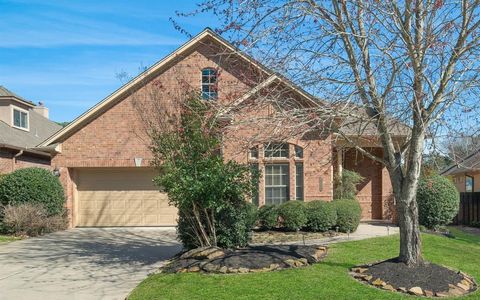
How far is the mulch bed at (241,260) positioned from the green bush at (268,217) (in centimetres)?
492

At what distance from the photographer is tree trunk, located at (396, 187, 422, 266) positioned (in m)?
8.43

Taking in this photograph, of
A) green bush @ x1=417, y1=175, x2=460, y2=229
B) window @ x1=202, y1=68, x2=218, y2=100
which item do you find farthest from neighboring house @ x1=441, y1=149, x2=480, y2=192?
window @ x1=202, y1=68, x2=218, y2=100

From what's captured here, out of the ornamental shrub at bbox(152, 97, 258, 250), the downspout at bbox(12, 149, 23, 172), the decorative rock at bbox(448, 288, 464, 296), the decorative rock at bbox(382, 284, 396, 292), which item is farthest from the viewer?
the downspout at bbox(12, 149, 23, 172)

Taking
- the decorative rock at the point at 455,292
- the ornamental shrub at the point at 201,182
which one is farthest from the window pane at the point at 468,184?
the decorative rock at the point at 455,292

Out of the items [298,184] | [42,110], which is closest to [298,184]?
[298,184]

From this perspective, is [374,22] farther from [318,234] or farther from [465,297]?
[318,234]

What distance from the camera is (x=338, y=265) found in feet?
31.6

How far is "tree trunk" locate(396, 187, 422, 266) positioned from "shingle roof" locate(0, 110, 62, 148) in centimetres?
1824

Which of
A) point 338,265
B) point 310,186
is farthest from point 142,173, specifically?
point 338,265

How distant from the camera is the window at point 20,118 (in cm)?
2467

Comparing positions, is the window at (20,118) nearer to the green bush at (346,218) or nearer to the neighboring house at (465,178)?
the green bush at (346,218)

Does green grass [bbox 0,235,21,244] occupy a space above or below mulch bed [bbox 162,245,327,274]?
below

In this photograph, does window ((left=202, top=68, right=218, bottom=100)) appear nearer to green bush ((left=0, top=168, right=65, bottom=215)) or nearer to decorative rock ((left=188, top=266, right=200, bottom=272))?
decorative rock ((left=188, top=266, right=200, bottom=272))

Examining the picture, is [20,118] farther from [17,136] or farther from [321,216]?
[321,216]
